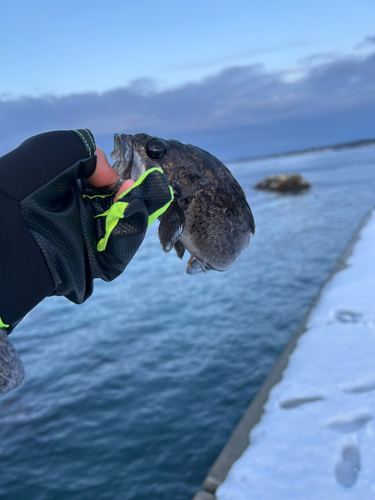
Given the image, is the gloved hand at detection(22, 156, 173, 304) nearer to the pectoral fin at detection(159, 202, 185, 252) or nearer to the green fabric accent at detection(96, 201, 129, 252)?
the green fabric accent at detection(96, 201, 129, 252)

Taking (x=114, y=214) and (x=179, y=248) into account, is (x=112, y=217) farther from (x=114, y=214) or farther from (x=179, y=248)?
(x=179, y=248)

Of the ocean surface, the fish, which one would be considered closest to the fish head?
the fish

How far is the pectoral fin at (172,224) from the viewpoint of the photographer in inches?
95.7

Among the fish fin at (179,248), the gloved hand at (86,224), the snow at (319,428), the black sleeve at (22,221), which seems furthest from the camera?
the snow at (319,428)

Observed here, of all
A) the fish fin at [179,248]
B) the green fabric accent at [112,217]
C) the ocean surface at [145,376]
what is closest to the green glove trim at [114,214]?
the green fabric accent at [112,217]

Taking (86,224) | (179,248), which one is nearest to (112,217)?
(86,224)

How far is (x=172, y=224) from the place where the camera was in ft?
8.00

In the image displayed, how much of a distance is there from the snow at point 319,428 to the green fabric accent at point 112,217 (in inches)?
133

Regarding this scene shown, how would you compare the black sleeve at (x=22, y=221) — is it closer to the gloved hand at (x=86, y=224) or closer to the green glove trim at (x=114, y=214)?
the gloved hand at (x=86, y=224)

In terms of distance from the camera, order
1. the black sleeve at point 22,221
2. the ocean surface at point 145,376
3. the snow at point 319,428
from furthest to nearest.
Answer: the ocean surface at point 145,376 < the snow at point 319,428 < the black sleeve at point 22,221

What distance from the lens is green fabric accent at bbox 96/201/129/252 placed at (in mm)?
2029

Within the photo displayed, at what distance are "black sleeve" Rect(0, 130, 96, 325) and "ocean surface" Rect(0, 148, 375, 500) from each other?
482cm

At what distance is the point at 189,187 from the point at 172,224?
0.91 ft

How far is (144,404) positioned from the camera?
23.9 ft
